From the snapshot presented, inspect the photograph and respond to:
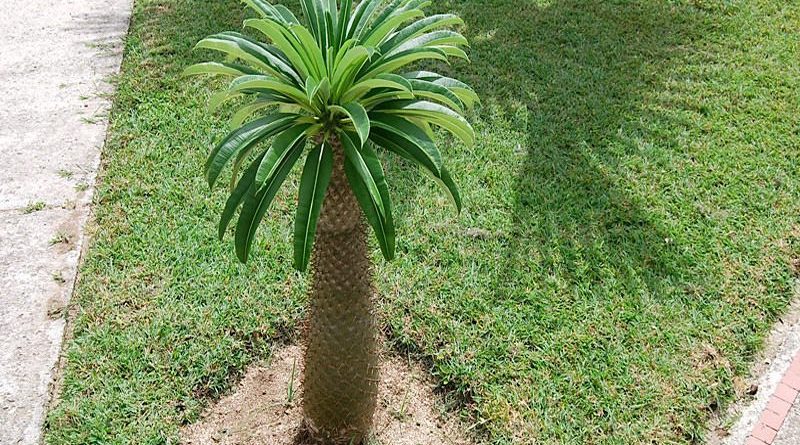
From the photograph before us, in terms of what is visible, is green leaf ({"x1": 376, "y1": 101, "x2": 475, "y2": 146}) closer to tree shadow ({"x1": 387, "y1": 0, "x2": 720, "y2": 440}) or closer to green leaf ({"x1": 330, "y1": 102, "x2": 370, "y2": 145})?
green leaf ({"x1": 330, "y1": 102, "x2": 370, "y2": 145})

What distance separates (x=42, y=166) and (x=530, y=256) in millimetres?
3647

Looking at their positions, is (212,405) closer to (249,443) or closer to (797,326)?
(249,443)

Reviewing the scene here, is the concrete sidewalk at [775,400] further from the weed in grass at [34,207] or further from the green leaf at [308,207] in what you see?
the weed in grass at [34,207]

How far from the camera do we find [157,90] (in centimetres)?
608

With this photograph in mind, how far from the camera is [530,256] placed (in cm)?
461

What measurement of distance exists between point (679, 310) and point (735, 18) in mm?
4315

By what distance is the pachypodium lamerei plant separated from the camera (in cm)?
254

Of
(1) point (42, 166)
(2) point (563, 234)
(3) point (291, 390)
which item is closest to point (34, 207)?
(1) point (42, 166)

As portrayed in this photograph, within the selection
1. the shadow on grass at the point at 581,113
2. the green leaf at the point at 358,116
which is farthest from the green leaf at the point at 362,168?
the shadow on grass at the point at 581,113

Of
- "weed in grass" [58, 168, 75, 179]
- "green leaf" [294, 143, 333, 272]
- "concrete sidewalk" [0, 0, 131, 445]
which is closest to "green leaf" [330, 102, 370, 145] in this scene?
"green leaf" [294, 143, 333, 272]

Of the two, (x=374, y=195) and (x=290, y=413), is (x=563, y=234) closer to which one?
(x=290, y=413)

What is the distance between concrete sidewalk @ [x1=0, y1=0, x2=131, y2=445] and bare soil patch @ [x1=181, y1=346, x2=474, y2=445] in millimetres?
910

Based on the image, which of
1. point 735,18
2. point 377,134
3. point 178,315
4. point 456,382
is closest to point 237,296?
point 178,315

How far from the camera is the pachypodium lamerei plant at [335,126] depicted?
2539mm
